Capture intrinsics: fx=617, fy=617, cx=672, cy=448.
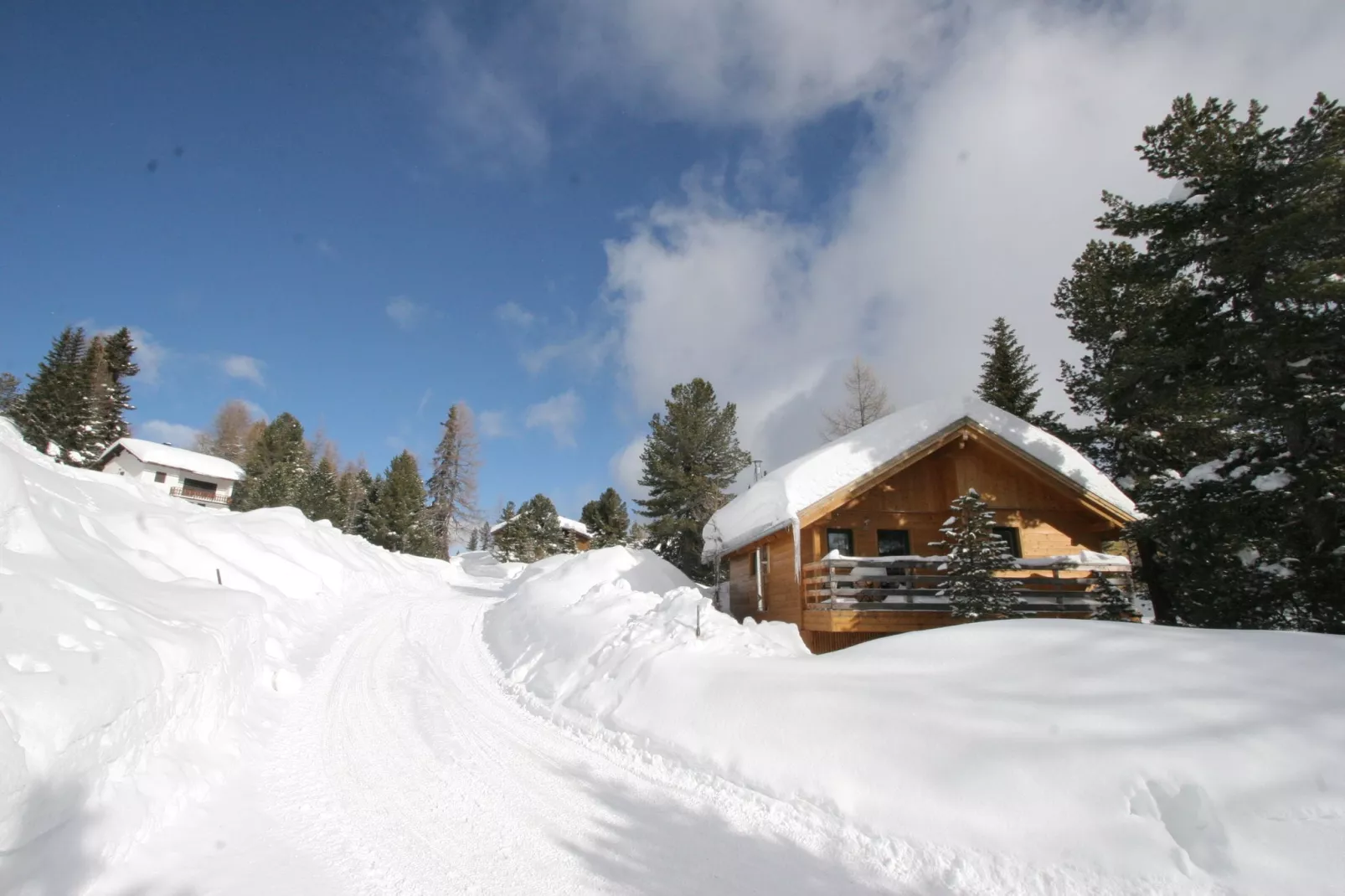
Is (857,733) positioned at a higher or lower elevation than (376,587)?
lower

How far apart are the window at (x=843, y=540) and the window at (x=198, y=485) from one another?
57.0 meters

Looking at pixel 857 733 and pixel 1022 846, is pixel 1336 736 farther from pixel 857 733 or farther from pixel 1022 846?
pixel 857 733

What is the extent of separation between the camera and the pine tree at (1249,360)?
10.9 metres

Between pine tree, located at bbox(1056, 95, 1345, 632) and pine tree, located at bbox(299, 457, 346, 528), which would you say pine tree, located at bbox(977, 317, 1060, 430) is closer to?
pine tree, located at bbox(1056, 95, 1345, 632)

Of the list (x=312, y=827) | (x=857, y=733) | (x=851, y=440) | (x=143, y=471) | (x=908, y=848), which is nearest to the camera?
(x=908, y=848)

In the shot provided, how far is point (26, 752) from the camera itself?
367cm

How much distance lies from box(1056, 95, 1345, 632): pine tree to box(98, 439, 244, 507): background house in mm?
58268

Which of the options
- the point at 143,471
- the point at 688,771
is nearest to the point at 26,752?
the point at 688,771

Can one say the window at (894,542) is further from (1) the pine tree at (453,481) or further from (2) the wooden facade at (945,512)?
(1) the pine tree at (453,481)

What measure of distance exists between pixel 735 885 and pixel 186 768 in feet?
15.8

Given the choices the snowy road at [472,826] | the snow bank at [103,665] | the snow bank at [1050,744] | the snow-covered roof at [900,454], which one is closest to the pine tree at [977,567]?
the snow-covered roof at [900,454]

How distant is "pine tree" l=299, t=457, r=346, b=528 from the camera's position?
132 ft

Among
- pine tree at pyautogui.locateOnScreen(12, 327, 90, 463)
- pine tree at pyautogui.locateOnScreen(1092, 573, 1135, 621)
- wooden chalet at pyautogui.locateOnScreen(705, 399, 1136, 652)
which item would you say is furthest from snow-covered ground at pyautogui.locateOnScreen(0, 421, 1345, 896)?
pine tree at pyautogui.locateOnScreen(12, 327, 90, 463)

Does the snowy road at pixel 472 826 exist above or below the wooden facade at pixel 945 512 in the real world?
below
